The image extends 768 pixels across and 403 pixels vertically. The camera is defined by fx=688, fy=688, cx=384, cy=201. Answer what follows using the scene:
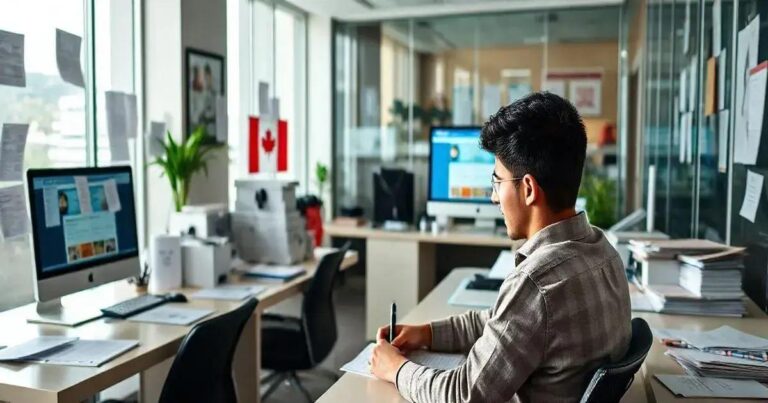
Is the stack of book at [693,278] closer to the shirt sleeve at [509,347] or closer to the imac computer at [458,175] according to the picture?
the shirt sleeve at [509,347]

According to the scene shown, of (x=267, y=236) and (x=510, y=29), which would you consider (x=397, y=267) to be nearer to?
(x=267, y=236)

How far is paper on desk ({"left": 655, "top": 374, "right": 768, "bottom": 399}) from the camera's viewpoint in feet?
4.72

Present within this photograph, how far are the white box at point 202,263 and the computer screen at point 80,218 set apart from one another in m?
0.31

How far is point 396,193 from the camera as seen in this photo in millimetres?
5105

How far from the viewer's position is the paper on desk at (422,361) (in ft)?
5.33

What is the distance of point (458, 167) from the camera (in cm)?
450

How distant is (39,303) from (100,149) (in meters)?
1.29

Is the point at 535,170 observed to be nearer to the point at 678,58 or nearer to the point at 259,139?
the point at 678,58

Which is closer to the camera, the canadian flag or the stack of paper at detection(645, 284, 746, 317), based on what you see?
the stack of paper at detection(645, 284, 746, 317)

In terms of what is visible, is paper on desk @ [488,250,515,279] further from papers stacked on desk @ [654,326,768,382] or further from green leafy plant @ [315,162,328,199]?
green leafy plant @ [315,162,328,199]

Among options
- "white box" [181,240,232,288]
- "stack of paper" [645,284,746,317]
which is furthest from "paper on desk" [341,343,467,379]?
"white box" [181,240,232,288]

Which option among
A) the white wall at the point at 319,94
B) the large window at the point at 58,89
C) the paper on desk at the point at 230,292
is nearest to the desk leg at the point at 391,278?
the white wall at the point at 319,94

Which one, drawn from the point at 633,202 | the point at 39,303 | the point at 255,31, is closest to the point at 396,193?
the point at 255,31

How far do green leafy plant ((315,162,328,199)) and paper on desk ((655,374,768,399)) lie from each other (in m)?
4.72
